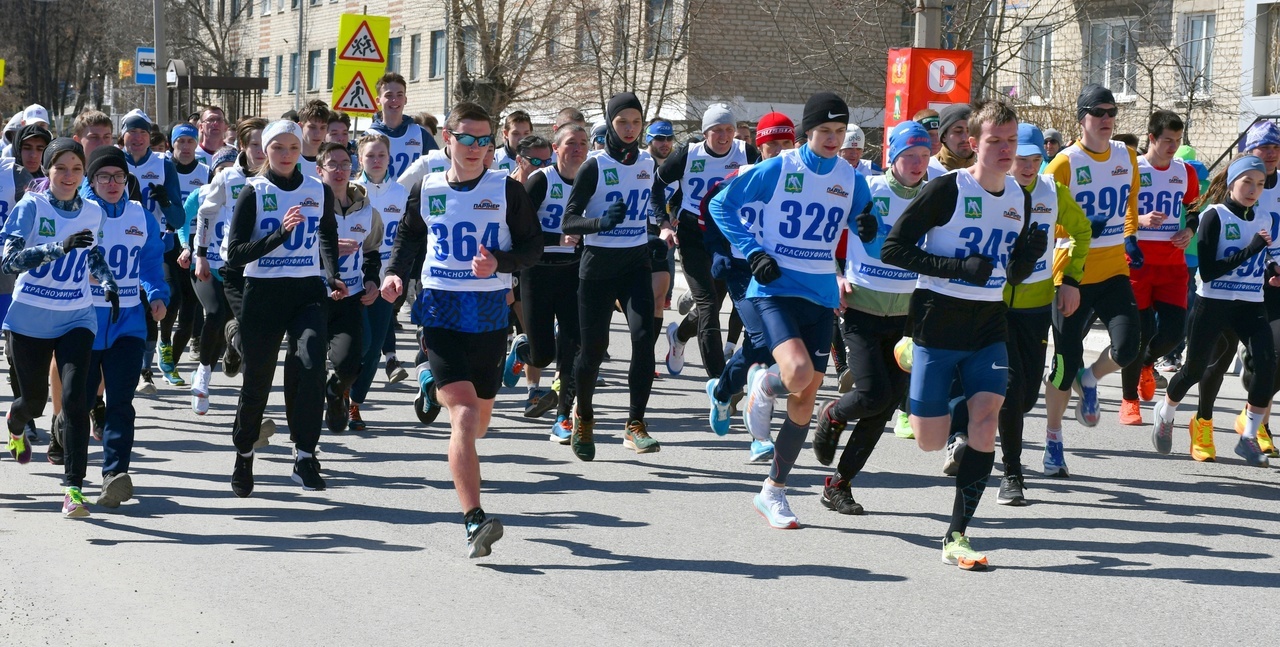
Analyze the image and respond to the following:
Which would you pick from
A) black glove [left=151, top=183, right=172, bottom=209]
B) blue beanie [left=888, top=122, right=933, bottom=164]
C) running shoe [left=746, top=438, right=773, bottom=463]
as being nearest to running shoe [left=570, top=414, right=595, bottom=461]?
running shoe [left=746, top=438, right=773, bottom=463]

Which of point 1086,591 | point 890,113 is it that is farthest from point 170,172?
point 1086,591

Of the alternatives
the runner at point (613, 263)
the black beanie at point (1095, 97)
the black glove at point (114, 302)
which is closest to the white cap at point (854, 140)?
the runner at point (613, 263)

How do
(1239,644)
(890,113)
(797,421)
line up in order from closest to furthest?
(1239,644) → (797,421) → (890,113)

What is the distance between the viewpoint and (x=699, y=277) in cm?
1059

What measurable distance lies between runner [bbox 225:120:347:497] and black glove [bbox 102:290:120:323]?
572 millimetres

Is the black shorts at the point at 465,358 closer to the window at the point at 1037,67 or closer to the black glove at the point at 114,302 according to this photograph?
the black glove at the point at 114,302

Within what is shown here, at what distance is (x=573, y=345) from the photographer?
10.0 meters

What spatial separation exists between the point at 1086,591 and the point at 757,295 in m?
2.24

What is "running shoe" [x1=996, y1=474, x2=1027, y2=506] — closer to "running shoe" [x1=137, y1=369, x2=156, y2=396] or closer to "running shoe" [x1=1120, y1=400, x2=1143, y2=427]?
"running shoe" [x1=1120, y1=400, x2=1143, y2=427]

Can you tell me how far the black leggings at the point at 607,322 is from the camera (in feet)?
31.0

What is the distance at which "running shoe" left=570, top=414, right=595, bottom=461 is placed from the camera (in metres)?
9.34

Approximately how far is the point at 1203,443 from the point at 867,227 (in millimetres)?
3519

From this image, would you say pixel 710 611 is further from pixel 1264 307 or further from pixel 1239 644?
pixel 1264 307

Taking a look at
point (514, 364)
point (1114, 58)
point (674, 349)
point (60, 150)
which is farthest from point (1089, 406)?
point (1114, 58)
